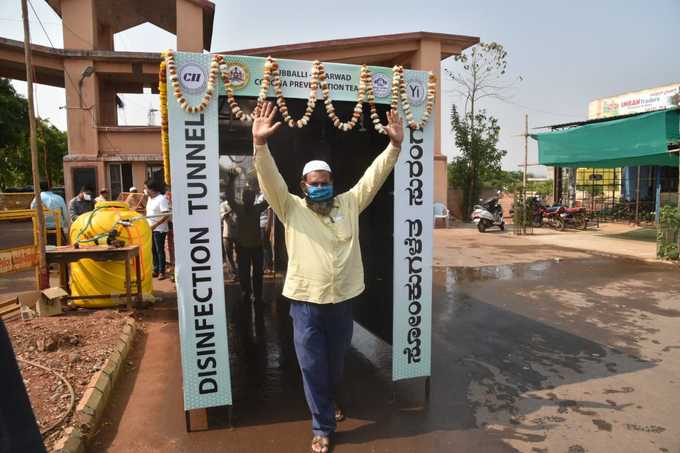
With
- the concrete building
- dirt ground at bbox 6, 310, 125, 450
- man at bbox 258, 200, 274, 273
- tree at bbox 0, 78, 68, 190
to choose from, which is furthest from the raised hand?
the concrete building

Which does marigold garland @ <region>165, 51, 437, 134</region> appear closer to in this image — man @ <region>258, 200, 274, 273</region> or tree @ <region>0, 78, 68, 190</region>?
man @ <region>258, 200, 274, 273</region>

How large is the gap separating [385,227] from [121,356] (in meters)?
2.82

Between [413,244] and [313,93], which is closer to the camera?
[313,93]

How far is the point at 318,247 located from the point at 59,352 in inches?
111

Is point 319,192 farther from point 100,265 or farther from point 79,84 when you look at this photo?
point 79,84

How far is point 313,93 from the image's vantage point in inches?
126

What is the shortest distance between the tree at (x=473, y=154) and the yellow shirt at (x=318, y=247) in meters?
17.6

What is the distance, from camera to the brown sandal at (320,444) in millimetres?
2998

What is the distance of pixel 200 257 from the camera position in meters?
3.14

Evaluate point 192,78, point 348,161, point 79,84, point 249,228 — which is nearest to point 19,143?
point 79,84

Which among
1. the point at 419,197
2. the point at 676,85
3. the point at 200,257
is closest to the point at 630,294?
the point at 419,197

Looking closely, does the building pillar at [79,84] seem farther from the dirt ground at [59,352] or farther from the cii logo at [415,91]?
the cii logo at [415,91]

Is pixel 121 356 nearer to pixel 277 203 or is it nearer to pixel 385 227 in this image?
pixel 277 203

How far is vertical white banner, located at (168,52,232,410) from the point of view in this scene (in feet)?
9.84
